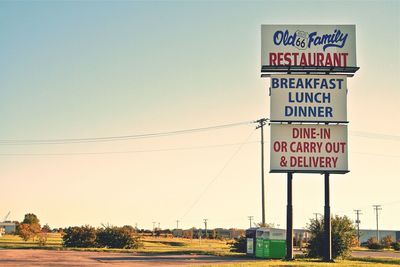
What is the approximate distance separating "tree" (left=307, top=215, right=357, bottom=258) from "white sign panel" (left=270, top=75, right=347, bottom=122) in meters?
11.4

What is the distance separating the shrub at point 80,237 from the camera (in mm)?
59562

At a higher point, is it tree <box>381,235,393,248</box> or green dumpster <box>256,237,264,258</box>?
green dumpster <box>256,237,264,258</box>

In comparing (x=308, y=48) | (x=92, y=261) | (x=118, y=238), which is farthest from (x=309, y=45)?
(x=118, y=238)

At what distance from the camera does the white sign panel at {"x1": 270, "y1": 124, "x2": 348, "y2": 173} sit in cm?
3328

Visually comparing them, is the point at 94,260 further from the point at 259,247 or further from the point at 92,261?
the point at 259,247

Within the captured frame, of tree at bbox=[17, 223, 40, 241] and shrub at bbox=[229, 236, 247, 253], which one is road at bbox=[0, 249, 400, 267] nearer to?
shrub at bbox=[229, 236, 247, 253]

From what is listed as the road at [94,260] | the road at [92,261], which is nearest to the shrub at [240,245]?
the road at [94,260]

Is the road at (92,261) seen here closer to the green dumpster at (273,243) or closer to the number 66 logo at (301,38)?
the green dumpster at (273,243)

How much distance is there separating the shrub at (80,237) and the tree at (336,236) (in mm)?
25463

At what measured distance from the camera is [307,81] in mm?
33719

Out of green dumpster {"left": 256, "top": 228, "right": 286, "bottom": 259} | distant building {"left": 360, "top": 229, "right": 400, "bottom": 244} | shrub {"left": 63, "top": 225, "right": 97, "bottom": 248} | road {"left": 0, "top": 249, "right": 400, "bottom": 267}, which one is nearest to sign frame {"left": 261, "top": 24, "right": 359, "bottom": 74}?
road {"left": 0, "top": 249, "right": 400, "bottom": 267}

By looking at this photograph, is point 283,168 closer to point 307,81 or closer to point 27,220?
point 307,81

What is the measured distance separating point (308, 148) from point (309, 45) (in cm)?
577

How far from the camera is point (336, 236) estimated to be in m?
41.7
